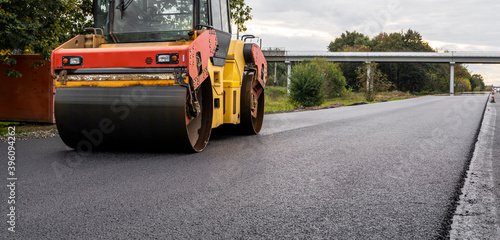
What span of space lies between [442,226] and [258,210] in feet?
4.27

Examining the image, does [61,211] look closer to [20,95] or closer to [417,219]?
[417,219]

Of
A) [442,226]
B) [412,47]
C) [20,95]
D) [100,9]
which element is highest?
[412,47]

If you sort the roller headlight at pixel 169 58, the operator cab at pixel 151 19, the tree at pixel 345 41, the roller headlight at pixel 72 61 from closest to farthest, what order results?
the roller headlight at pixel 169 58 < the roller headlight at pixel 72 61 < the operator cab at pixel 151 19 < the tree at pixel 345 41

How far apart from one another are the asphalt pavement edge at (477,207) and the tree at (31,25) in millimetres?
8939

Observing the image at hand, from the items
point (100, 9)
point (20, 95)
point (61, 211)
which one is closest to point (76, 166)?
point (61, 211)

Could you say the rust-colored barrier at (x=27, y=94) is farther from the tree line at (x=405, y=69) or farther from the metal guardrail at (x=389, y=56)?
the tree line at (x=405, y=69)

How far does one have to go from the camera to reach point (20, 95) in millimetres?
11891

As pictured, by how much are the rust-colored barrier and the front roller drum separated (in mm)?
6696

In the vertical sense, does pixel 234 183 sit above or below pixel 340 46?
below

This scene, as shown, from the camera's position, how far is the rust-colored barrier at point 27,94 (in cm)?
1176

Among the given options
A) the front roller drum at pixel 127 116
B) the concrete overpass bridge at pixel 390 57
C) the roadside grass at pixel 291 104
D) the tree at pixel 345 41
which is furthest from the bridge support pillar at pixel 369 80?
the tree at pixel 345 41

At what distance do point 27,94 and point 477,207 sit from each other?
1140 centimetres

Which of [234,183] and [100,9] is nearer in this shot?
[234,183]

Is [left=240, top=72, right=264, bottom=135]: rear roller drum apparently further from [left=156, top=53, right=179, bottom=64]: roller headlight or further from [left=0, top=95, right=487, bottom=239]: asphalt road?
[left=156, top=53, right=179, bottom=64]: roller headlight
